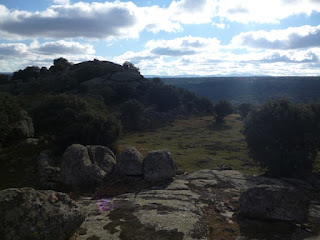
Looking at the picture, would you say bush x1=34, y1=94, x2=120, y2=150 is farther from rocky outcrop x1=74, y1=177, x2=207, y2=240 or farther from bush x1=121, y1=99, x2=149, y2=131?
bush x1=121, y1=99, x2=149, y2=131

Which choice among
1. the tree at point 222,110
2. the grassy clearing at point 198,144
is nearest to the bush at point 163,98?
the grassy clearing at point 198,144

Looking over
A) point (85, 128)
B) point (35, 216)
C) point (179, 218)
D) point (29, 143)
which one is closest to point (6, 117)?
point (29, 143)

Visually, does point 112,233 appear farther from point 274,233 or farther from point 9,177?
point 9,177

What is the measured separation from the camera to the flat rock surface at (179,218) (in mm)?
13648

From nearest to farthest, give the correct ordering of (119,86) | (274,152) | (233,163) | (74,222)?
1. (74,222)
2. (274,152)
3. (233,163)
4. (119,86)

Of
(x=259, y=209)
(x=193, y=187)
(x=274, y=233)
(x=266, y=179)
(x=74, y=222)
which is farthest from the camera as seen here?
(x=266, y=179)

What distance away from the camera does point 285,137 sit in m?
27.7

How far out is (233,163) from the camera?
38500mm

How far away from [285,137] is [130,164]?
15.9 meters

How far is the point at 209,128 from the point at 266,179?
49361 millimetres

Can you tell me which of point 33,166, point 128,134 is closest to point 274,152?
point 33,166

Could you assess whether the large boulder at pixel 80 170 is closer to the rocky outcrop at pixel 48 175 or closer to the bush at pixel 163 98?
the rocky outcrop at pixel 48 175

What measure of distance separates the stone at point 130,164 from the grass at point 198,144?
9404 millimetres

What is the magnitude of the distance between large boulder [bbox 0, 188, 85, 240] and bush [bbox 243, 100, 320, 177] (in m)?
20.6
